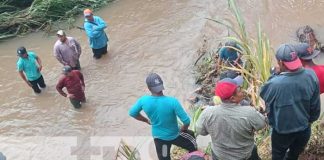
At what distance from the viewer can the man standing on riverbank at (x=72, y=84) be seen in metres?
7.21

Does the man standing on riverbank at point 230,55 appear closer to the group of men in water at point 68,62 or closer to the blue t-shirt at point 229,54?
the blue t-shirt at point 229,54

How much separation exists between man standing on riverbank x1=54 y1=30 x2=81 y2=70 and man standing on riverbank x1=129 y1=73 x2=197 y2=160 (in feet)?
11.7

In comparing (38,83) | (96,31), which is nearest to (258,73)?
(96,31)

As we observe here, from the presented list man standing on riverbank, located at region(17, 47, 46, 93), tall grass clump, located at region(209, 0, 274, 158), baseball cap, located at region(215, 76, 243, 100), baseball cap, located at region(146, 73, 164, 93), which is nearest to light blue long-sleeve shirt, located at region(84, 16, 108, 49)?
man standing on riverbank, located at region(17, 47, 46, 93)

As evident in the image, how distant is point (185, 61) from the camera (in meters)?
8.96

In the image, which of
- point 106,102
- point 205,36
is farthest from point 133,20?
point 106,102

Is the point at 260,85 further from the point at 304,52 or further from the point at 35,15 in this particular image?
the point at 35,15

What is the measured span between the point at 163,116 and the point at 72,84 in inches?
116

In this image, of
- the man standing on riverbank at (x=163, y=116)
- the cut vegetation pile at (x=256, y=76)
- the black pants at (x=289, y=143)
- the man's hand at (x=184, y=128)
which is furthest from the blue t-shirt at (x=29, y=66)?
the black pants at (x=289, y=143)

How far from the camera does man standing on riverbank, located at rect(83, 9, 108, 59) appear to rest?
8.68 meters

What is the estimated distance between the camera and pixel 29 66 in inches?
311

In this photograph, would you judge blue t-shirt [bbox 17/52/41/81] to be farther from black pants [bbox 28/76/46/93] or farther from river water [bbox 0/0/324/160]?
river water [bbox 0/0/324/160]

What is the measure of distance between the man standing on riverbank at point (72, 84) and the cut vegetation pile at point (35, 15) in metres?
4.11

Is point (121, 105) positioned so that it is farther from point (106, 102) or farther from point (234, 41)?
point (234, 41)
